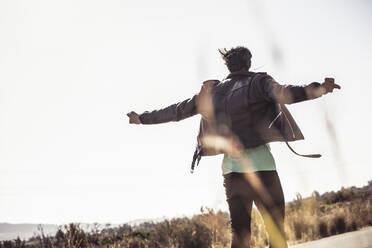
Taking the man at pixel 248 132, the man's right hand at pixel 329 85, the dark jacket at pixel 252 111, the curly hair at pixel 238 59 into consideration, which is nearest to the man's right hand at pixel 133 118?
the man at pixel 248 132

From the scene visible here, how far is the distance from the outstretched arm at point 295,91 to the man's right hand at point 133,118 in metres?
1.19

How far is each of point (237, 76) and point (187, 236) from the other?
6.92 metres

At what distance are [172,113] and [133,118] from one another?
44 cm

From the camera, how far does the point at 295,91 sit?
6.11 feet

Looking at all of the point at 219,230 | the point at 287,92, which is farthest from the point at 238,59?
the point at 219,230

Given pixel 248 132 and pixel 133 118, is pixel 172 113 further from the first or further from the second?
pixel 248 132

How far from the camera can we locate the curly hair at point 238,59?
2.31 m

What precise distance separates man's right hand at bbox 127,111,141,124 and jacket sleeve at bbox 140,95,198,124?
47 millimetres

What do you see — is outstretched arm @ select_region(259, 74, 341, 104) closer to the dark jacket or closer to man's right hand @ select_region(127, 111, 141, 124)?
the dark jacket

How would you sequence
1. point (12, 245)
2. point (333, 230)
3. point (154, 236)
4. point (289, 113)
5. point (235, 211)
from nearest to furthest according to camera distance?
point (235, 211) → point (289, 113) → point (12, 245) → point (333, 230) → point (154, 236)

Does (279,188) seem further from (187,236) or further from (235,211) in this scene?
(187,236)

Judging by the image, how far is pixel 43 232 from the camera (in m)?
6.39

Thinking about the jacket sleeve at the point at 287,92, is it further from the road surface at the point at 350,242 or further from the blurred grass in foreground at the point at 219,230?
the blurred grass in foreground at the point at 219,230

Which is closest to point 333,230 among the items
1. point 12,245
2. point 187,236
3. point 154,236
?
point 187,236
